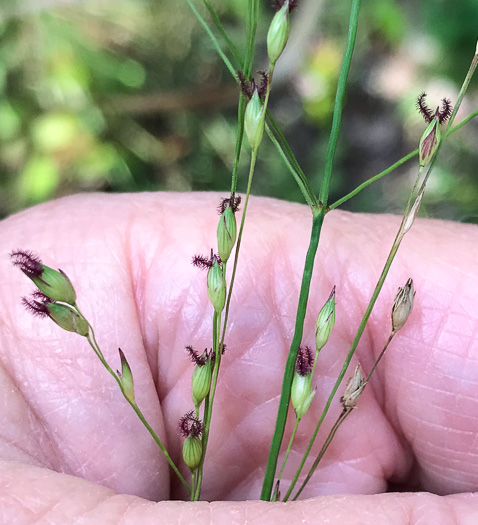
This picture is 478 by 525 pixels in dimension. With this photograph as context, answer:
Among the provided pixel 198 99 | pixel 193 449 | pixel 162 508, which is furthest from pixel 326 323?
pixel 198 99

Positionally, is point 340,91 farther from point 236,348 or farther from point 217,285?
point 236,348

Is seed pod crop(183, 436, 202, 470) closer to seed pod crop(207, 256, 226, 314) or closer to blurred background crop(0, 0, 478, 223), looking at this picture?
seed pod crop(207, 256, 226, 314)

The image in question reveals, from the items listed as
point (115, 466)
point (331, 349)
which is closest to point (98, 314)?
point (115, 466)

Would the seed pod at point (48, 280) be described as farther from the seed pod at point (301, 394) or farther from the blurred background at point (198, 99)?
the blurred background at point (198, 99)

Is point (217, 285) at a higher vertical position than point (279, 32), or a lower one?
lower

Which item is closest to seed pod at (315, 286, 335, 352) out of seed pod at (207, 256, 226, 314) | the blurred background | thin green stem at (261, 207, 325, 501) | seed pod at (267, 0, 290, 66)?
thin green stem at (261, 207, 325, 501)

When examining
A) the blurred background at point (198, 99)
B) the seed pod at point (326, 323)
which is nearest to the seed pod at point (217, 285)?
the seed pod at point (326, 323)
